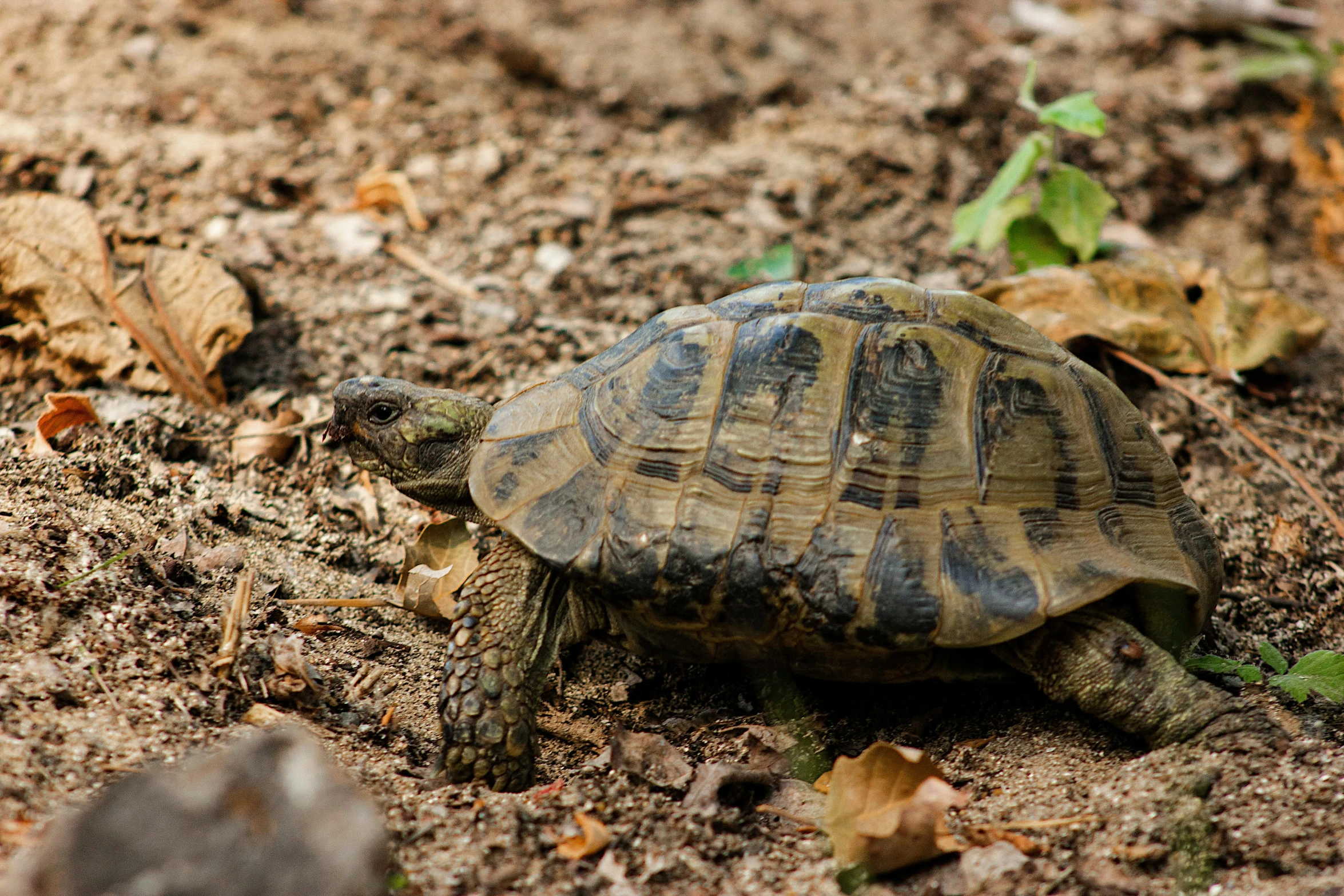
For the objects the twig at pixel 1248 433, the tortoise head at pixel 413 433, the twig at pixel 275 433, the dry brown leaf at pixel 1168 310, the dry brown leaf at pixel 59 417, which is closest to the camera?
the tortoise head at pixel 413 433

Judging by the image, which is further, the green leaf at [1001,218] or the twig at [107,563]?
the green leaf at [1001,218]

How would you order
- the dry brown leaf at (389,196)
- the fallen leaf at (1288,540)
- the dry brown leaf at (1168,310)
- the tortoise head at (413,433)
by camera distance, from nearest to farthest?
the tortoise head at (413,433) < the fallen leaf at (1288,540) < the dry brown leaf at (1168,310) < the dry brown leaf at (389,196)

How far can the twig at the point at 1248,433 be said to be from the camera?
3342 mm

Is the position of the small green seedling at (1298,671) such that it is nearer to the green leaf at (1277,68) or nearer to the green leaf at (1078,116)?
the green leaf at (1078,116)

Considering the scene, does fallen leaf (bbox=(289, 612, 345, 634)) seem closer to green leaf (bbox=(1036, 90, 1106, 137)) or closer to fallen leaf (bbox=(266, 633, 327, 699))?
fallen leaf (bbox=(266, 633, 327, 699))

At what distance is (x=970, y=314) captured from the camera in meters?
2.73

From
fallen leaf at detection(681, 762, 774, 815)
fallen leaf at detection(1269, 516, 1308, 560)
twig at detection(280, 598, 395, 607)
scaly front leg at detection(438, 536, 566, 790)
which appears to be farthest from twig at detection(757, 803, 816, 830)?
fallen leaf at detection(1269, 516, 1308, 560)

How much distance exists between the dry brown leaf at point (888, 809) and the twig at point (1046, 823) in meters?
0.13

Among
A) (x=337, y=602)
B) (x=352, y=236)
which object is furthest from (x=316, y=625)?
(x=352, y=236)

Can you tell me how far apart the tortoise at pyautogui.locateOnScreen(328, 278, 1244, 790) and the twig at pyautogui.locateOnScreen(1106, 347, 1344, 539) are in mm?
983

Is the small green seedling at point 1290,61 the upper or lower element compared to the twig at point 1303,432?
upper

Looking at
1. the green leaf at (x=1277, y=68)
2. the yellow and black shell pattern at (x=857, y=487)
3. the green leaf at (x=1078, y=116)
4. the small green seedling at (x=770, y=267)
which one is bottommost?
the small green seedling at (x=770, y=267)

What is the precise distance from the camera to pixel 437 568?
317 cm

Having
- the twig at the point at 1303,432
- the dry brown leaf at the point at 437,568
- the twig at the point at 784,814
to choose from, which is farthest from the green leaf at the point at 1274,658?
the dry brown leaf at the point at 437,568
